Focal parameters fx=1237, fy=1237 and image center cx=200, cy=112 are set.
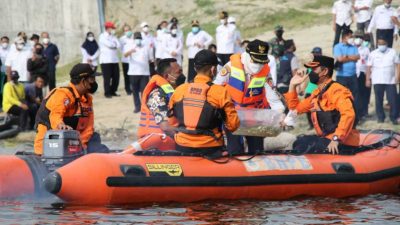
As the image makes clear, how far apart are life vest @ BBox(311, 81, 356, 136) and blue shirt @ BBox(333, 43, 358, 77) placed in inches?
245

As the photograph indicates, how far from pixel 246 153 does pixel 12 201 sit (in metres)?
2.68

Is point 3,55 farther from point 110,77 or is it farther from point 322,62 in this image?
point 322,62

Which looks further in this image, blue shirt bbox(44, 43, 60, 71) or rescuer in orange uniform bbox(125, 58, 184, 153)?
blue shirt bbox(44, 43, 60, 71)

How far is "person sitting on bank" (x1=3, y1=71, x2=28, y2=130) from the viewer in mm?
22891

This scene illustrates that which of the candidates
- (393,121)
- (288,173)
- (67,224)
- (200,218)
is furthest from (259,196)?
(393,121)

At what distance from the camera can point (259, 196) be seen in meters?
13.8

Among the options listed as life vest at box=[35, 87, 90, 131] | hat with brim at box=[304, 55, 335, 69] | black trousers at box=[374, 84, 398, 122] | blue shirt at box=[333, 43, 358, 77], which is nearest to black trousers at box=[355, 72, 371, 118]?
black trousers at box=[374, 84, 398, 122]

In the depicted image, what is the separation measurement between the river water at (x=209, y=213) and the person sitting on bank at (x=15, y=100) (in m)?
9.63

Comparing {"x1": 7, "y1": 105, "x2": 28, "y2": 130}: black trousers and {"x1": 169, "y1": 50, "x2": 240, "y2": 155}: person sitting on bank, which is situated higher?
{"x1": 169, "y1": 50, "x2": 240, "y2": 155}: person sitting on bank

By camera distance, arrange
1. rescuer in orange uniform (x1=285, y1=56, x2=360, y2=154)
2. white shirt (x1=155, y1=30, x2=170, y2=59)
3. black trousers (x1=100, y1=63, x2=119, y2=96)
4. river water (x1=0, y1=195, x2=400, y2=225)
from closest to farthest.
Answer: river water (x1=0, y1=195, x2=400, y2=225), rescuer in orange uniform (x1=285, y1=56, x2=360, y2=154), white shirt (x1=155, y1=30, x2=170, y2=59), black trousers (x1=100, y1=63, x2=119, y2=96)

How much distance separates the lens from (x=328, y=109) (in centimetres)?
1453

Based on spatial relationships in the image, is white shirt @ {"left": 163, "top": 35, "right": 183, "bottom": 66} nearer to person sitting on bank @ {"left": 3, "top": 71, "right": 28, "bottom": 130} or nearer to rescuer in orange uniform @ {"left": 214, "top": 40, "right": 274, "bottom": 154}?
person sitting on bank @ {"left": 3, "top": 71, "right": 28, "bottom": 130}

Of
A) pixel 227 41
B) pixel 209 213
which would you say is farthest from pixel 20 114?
pixel 209 213

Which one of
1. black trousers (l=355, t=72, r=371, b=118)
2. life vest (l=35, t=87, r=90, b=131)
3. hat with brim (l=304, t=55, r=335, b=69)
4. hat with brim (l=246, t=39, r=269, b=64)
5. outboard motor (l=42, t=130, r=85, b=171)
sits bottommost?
black trousers (l=355, t=72, r=371, b=118)
